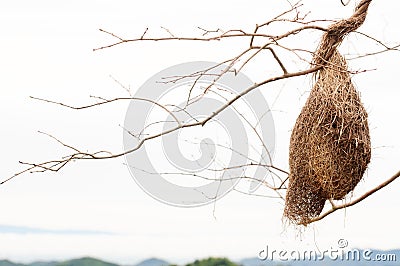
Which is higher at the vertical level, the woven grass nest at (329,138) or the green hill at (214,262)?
the woven grass nest at (329,138)

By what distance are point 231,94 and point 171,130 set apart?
0.91ft

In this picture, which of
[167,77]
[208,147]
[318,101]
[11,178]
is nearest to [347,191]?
[318,101]

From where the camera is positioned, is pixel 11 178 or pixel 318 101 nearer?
pixel 11 178

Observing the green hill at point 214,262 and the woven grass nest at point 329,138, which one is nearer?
the woven grass nest at point 329,138

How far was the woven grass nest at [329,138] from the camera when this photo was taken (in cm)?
321

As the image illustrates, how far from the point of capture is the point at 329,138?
321 centimetres

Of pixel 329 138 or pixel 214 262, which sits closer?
pixel 329 138

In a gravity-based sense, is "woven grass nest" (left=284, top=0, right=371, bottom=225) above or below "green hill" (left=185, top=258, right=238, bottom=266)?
above

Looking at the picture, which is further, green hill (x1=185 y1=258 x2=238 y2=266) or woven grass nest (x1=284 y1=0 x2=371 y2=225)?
green hill (x1=185 y1=258 x2=238 y2=266)

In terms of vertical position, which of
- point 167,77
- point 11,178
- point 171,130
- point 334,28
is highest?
point 334,28

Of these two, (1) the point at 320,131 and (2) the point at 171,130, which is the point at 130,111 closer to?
(2) the point at 171,130

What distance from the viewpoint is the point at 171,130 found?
3.10 metres

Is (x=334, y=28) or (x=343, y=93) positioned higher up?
(x=334, y=28)

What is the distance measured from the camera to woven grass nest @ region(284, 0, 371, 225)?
3209 millimetres
